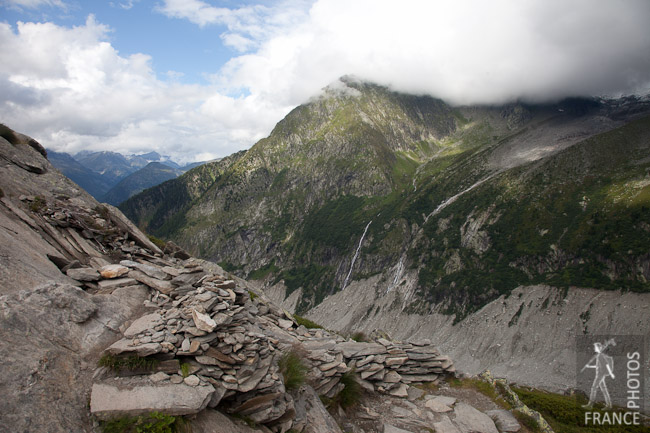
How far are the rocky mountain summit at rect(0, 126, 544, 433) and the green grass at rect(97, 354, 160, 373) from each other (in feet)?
0.12

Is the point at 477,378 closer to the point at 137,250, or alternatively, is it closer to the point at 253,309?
the point at 253,309

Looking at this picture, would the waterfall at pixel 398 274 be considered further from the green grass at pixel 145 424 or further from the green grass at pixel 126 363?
the green grass at pixel 145 424

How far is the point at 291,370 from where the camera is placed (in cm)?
1540

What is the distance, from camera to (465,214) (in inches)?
7087

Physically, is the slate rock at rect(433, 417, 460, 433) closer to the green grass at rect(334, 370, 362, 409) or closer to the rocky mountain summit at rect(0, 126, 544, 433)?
the rocky mountain summit at rect(0, 126, 544, 433)

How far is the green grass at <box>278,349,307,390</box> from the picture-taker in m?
15.0

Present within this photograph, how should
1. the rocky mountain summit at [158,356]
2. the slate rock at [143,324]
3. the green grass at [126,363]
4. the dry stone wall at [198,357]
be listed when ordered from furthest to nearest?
the slate rock at [143,324], the green grass at [126,363], the dry stone wall at [198,357], the rocky mountain summit at [158,356]

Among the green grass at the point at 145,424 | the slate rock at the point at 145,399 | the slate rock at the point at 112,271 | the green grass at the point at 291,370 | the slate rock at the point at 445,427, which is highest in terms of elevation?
the slate rock at the point at 112,271

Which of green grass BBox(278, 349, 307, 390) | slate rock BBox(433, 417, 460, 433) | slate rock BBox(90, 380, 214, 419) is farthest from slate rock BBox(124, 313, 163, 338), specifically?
slate rock BBox(433, 417, 460, 433)
